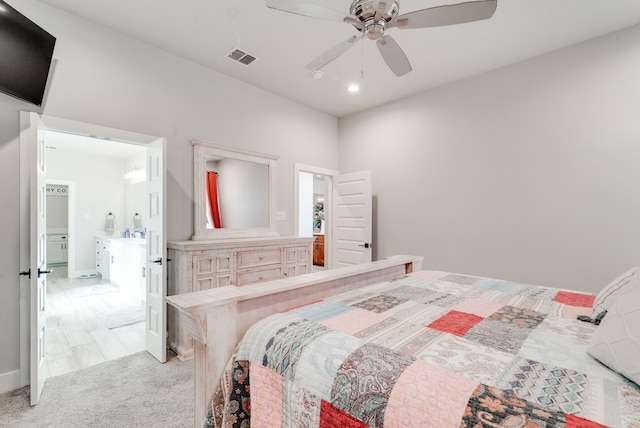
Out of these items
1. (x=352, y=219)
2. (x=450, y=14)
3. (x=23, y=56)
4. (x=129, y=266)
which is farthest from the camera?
(x=129, y=266)

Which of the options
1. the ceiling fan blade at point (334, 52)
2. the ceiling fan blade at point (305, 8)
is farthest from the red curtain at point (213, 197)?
the ceiling fan blade at point (305, 8)

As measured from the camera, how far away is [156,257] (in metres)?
2.75

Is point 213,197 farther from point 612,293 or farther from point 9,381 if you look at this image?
point 612,293

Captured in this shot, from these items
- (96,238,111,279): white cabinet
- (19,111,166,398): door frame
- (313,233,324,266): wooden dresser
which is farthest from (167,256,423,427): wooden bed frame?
(313,233,324,266): wooden dresser

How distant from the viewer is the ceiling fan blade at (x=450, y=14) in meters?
1.53

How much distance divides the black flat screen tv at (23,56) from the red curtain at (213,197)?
1494 mm

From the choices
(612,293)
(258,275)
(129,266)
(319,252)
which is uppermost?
(612,293)

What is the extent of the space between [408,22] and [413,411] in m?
1.97

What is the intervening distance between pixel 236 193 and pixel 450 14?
271cm

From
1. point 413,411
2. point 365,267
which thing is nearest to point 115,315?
point 365,267

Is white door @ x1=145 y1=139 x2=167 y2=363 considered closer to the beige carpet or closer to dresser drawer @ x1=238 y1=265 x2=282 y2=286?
the beige carpet

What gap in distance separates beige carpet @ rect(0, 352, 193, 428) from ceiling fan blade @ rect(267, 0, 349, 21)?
2.53m

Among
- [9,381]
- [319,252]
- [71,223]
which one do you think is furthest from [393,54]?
[71,223]

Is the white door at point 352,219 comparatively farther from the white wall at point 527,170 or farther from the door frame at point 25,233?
the door frame at point 25,233
